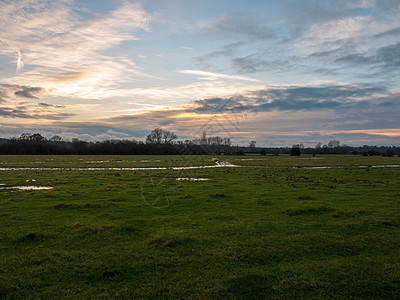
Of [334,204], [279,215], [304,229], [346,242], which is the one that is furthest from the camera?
[334,204]

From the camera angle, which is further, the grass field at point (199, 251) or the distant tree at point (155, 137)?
the distant tree at point (155, 137)

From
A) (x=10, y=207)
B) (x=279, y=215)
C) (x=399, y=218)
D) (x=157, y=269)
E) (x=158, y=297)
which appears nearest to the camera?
(x=158, y=297)

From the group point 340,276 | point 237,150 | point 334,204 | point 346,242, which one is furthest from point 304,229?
point 237,150

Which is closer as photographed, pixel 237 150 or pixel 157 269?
pixel 157 269

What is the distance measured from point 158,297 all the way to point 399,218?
38.2 ft

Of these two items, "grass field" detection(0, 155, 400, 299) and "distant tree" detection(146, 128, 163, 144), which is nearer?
"grass field" detection(0, 155, 400, 299)

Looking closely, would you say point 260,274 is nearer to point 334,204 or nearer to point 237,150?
point 334,204

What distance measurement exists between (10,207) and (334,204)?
17.9 m

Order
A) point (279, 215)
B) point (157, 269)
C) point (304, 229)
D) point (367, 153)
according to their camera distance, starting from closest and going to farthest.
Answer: point (157, 269) < point (304, 229) < point (279, 215) < point (367, 153)

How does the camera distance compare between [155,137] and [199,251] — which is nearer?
[199,251]

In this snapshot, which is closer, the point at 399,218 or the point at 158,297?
the point at 158,297

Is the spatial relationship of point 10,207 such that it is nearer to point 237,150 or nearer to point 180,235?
point 180,235

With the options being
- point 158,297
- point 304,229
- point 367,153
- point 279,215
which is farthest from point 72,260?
point 367,153

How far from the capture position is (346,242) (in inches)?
383
